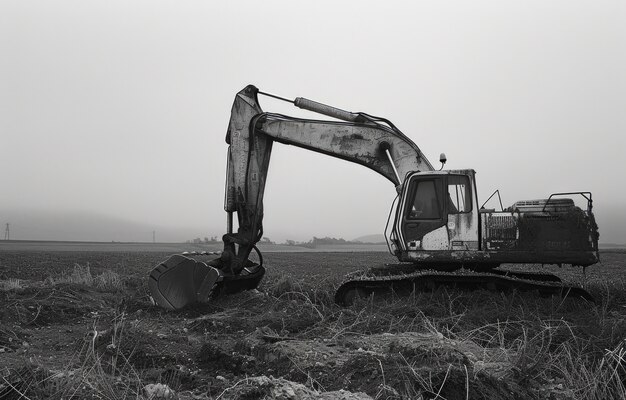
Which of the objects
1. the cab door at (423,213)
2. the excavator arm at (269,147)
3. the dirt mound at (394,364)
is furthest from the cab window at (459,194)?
the dirt mound at (394,364)

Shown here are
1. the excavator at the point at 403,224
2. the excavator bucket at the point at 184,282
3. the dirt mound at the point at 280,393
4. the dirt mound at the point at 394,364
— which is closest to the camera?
the dirt mound at the point at 280,393

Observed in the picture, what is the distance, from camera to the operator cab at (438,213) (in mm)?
9156

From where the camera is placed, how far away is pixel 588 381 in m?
4.36

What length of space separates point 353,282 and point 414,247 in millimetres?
1198

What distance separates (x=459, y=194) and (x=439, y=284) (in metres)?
1.56

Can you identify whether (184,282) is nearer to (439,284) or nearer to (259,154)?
(259,154)

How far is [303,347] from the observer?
582 cm

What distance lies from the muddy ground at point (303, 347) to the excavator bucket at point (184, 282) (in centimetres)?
26

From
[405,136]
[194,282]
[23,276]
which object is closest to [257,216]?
[194,282]

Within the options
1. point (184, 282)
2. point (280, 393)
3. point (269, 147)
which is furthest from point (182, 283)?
point (280, 393)

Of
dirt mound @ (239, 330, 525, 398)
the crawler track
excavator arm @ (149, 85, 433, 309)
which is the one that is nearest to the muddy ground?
dirt mound @ (239, 330, 525, 398)

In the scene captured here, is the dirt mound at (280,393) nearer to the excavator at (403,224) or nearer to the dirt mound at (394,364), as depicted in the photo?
the dirt mound at (394,364)

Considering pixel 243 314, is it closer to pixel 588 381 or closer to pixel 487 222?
pixel 487 222

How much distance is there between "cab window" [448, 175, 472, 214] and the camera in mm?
9219
